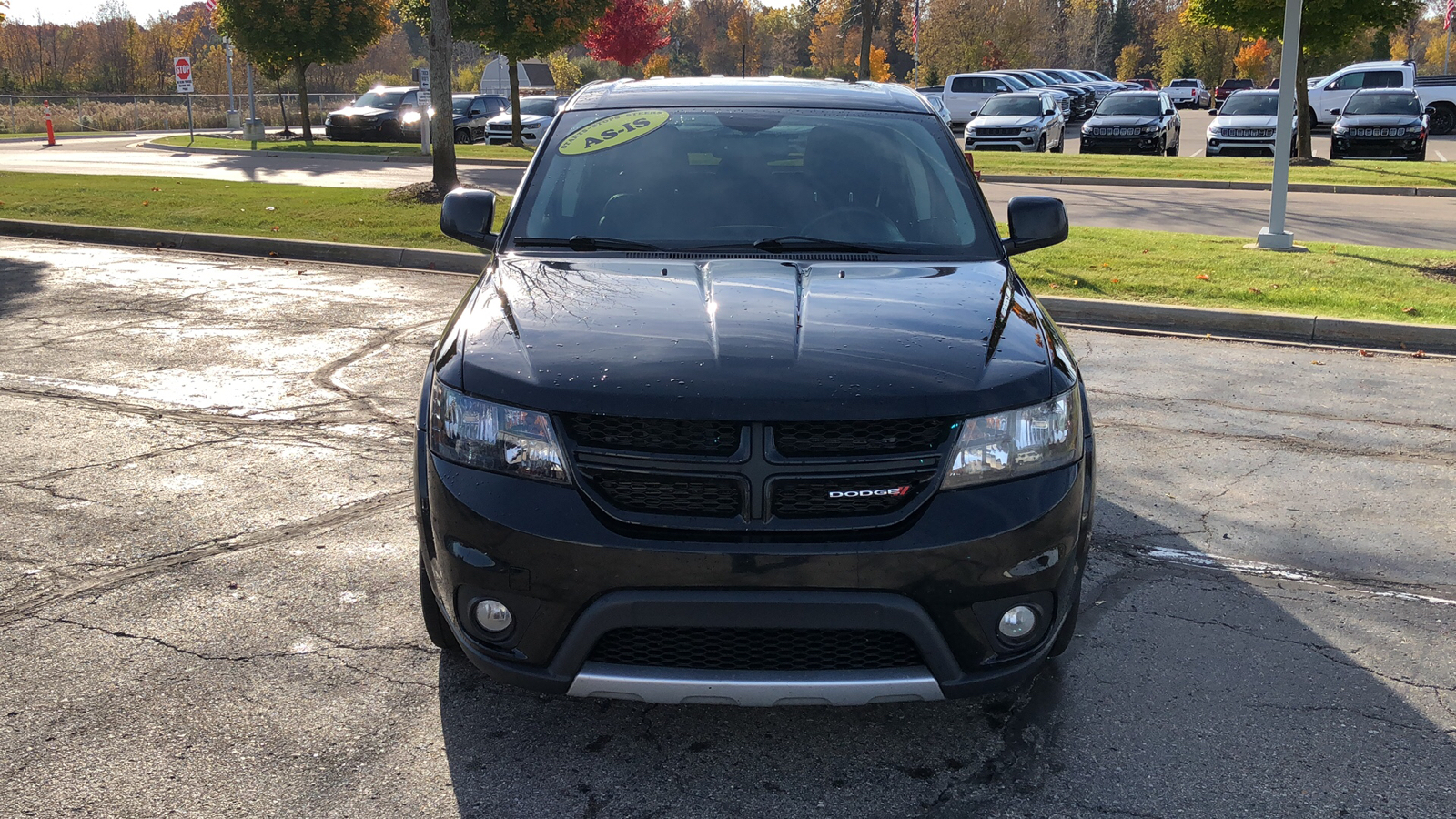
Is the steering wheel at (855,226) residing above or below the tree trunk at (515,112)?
below

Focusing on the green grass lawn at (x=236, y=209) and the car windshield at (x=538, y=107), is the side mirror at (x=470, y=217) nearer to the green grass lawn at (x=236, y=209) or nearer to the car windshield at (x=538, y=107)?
the green grass lawn at (x=236, y=209)

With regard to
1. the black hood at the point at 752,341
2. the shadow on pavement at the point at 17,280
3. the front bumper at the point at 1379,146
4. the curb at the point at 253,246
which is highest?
the front bumper at the point at 1379,146

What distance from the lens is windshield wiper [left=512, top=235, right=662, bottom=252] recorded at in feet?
13.1

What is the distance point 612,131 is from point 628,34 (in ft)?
131

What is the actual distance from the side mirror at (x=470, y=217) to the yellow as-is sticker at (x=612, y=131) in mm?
355

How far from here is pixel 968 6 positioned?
6391 centimetres

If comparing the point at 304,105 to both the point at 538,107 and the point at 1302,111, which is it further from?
the point at 1302,111

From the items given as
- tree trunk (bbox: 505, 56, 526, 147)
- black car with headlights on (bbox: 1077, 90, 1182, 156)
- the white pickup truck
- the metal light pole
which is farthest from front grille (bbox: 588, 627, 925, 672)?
the white pickup truck

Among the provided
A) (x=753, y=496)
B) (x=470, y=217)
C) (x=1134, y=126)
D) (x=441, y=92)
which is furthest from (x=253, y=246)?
(x=1134, y=126)

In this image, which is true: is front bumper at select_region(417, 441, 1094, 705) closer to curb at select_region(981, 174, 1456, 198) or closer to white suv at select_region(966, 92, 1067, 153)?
curb at select_region(981, 174, 1456, 198)

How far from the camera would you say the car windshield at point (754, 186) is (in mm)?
4082

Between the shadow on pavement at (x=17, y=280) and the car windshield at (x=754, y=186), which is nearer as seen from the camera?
the car windshield at (x=754, y=186)

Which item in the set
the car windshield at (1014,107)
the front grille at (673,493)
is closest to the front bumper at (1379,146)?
the car windshield at (1014,107)

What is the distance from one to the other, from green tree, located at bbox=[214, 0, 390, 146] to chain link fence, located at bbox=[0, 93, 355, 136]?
36.6ft
